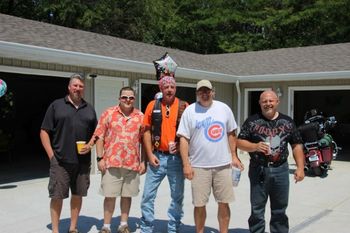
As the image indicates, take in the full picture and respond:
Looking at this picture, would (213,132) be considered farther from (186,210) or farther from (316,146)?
(316,146)

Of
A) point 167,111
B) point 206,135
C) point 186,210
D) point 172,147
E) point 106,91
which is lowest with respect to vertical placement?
point 186,210

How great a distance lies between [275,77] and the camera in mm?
13547

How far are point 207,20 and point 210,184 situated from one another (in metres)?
23.9

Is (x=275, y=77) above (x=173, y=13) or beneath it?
beneath

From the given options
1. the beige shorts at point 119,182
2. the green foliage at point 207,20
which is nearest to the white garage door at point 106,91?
the beige shorts at point 119,182

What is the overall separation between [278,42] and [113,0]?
10.4 meters

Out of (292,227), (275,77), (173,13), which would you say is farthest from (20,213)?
(173,13)

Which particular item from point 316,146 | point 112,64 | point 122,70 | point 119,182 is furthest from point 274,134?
point 122,70

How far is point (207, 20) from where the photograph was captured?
27422 millimetres

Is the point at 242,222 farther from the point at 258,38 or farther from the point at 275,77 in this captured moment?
the point at 258,38

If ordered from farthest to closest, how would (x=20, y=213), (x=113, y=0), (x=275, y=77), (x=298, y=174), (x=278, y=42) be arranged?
(x=278, y=42)
(x=113, y=0)
(x=275, y=77)
(x=20, y=213)
(x=298, y=174)

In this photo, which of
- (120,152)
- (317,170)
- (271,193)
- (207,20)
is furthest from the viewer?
(207,20)

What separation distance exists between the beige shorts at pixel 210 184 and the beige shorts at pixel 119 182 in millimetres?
744

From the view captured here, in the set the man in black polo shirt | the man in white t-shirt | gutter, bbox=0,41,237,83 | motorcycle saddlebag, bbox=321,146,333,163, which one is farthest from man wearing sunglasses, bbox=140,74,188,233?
motorcycle saddlebag, bbox=321,146,333,163
